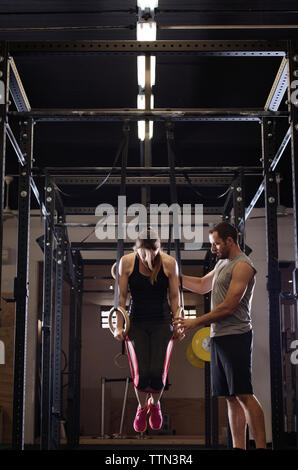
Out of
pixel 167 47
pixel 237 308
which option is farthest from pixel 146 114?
pixel 237 308

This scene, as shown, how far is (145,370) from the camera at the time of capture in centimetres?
421

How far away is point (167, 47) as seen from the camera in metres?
3.93

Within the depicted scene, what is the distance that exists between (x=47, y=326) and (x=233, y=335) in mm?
1641

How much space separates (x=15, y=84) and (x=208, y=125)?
4236 millimetres

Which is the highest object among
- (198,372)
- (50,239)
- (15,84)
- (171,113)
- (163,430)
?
(15,84)

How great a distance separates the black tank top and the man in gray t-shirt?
0.28m

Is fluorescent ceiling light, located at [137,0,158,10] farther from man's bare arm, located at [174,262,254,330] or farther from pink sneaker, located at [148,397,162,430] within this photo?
pink sneaker, located at [148,397,162,430]

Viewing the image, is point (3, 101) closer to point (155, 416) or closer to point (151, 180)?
point (155, 416)

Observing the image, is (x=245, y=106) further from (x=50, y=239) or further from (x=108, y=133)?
(x=50, y=239)

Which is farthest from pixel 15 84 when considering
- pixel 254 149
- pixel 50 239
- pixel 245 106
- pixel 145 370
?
pixel 254 149

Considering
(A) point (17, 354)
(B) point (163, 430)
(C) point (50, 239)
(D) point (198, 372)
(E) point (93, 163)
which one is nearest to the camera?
(A) point (17, 354)

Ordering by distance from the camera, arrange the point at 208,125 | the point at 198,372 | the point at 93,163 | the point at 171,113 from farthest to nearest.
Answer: the point at 198,372
the point at 93,163
the point at 208,125
the point at 171,113

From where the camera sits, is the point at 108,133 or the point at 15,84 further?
the point at 108,133

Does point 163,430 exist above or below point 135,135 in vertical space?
below
